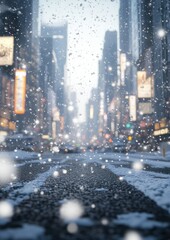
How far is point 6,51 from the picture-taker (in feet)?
83.8

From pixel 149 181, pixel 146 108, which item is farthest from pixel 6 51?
pixel 146 108

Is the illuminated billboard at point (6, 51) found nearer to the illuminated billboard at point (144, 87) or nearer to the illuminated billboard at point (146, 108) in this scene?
the illuminated billboard at point (144, 87)

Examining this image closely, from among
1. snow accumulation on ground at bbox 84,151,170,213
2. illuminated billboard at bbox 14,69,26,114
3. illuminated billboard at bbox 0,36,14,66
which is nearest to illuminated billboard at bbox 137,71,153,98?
illuminated billboard at bbox 14,69,26,114

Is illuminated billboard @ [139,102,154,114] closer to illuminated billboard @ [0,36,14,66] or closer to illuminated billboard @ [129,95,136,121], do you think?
illuminated billboard @ [129,95,136,121]

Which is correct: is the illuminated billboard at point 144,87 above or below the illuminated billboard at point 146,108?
above

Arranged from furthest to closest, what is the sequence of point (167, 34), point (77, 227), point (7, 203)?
point (167, 34), point (7, 203), point (77, 227)

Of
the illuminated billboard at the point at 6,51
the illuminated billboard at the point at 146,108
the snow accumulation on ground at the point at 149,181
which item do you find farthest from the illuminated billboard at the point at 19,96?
the snow accumulation on ground at the point at 149,181

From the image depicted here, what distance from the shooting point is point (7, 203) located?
3461 mm

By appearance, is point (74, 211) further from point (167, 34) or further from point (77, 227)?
point (167, 34)

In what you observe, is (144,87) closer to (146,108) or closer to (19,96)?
(146,108)

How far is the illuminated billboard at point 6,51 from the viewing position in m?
25.2

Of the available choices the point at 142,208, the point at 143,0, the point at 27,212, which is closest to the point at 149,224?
the point at 142,208

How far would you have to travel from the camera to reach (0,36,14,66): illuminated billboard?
82.7 ft

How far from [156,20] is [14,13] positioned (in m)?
45.7
